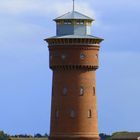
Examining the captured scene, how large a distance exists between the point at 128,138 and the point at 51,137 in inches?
2684

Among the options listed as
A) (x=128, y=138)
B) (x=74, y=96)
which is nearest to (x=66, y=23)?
Result: (x=74, y=96)

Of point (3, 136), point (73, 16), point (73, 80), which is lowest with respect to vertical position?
point (3, 136)

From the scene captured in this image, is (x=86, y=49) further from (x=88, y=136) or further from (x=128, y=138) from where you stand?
(x=128, y=138)

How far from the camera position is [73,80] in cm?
7125

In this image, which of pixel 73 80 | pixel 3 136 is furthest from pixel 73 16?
pixel 3 136

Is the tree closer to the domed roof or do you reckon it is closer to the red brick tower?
the red brick tower

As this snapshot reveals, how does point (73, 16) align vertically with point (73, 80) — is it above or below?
above

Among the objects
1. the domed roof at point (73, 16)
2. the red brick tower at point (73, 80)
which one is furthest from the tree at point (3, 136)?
the domed roof at point (73, 16)

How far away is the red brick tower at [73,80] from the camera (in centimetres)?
7088

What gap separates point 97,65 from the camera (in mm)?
72000

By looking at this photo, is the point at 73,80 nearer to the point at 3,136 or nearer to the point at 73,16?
the point at 73,16

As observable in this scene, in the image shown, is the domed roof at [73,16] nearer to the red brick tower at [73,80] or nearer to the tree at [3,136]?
the red brick tower at [73,80]

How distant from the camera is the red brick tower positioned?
70.9 metres

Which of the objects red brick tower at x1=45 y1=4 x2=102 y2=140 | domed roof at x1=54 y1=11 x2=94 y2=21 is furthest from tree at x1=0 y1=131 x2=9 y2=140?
domed roof at x1=54 y1=11 x2=94 y2=21
